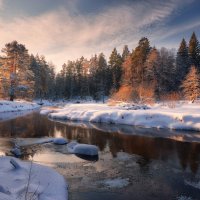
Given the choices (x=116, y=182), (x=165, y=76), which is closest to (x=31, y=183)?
(x=116, y=182)

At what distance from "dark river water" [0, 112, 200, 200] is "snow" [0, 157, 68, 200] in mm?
627

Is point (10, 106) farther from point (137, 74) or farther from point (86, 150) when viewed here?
point (86, 150)

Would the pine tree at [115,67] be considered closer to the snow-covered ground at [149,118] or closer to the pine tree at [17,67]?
the pine tree at [17,67]

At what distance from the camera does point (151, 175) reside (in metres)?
11.3

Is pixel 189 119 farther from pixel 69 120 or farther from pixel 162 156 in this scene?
pixel 69 120

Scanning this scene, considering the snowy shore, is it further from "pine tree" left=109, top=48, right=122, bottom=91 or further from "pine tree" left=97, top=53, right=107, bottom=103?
"pine tree" left=97, top=53, right=107, bottom=103

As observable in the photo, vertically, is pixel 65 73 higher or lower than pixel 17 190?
higher

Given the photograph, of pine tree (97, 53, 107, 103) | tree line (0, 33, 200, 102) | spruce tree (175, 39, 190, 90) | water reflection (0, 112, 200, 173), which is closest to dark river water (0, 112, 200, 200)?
water reflection (0, 112, 200, 173)

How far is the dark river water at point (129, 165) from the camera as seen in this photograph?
947cm

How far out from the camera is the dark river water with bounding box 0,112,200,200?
947 cm

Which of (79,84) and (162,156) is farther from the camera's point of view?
(79,84)

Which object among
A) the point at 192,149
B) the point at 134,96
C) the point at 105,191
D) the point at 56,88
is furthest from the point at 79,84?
the point at 105,191

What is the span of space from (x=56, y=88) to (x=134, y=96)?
5441 centimetres

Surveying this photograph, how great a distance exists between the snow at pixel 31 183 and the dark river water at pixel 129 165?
63 cm
